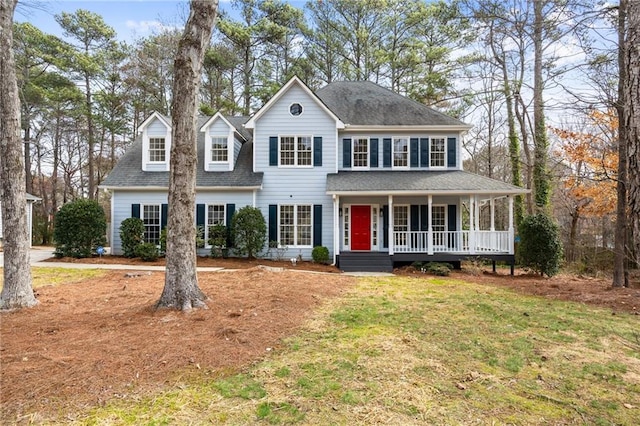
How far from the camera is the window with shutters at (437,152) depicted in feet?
51.2

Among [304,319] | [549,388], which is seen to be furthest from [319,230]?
[549,388]

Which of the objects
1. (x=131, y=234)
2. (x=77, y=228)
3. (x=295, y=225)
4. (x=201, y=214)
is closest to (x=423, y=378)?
(x=295, y=225)

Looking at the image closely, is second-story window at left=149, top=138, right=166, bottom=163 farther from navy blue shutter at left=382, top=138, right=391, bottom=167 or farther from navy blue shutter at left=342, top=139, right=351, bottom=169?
navy blue shutter at left=382, top=138, right=391, bottom=167

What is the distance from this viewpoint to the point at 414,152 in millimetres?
15602

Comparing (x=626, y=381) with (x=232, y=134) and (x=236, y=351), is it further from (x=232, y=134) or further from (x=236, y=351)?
(x=232, y=134)

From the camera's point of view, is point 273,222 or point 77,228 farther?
point 273,222

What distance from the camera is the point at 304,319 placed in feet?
19.4

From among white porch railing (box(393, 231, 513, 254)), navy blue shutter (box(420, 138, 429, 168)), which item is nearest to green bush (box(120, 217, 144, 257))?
white porch railing (box(393, 231, 513, 254))

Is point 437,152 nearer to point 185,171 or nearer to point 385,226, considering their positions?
point 385,226

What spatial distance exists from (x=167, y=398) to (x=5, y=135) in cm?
596

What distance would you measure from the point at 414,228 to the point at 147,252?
1057 cm

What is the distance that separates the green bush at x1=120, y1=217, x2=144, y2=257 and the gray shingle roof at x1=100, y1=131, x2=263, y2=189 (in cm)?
149

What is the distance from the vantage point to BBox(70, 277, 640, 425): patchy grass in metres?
3.10

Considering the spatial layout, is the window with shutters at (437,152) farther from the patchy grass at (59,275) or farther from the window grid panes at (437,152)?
the patchy grass at (59,275)
